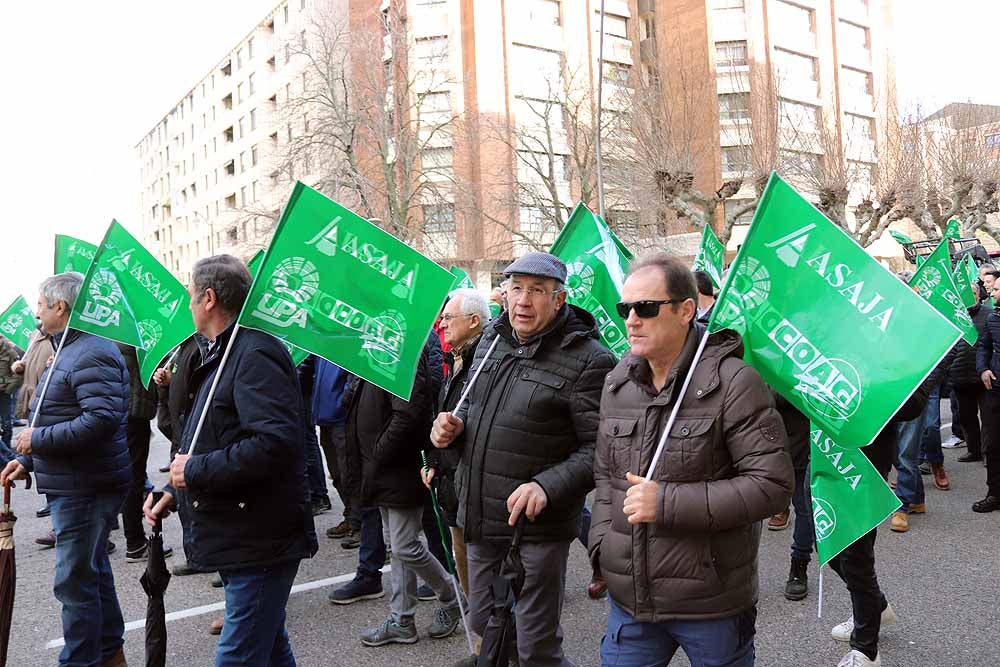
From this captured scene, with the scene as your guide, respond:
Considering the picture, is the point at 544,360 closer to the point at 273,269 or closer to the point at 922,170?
the point at 273,269

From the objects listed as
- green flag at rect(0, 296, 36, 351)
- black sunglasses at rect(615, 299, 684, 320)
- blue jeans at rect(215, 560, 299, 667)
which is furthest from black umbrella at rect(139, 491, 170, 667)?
green flag at rect(0, 296, 36, 351)

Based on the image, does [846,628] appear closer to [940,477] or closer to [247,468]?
[247,468]

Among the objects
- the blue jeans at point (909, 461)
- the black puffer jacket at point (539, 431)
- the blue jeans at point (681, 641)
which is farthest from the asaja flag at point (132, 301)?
the blue jeans at point (909, 461)

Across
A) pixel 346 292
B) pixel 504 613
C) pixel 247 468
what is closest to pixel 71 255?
pixel 346 292

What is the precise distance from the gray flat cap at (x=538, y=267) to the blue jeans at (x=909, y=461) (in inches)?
169

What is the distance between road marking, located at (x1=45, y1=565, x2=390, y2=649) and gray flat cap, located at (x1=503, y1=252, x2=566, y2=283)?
8.52 feet

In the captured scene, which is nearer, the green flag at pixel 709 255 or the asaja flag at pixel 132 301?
the asaja flag at pixel 132 301

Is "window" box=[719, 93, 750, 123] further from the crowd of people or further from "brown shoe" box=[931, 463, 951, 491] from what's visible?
the crowd of people

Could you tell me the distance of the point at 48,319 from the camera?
13.3ft

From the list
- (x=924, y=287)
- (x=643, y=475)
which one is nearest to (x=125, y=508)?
(x=643, y=475)

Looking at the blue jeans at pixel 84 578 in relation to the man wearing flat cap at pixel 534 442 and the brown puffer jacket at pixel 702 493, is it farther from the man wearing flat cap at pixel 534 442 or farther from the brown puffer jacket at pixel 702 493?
the brown puffer jacket at pixel 702 493

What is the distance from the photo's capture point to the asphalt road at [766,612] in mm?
4023

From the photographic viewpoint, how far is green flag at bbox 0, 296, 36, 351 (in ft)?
31.7

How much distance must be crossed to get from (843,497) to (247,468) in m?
2.50
